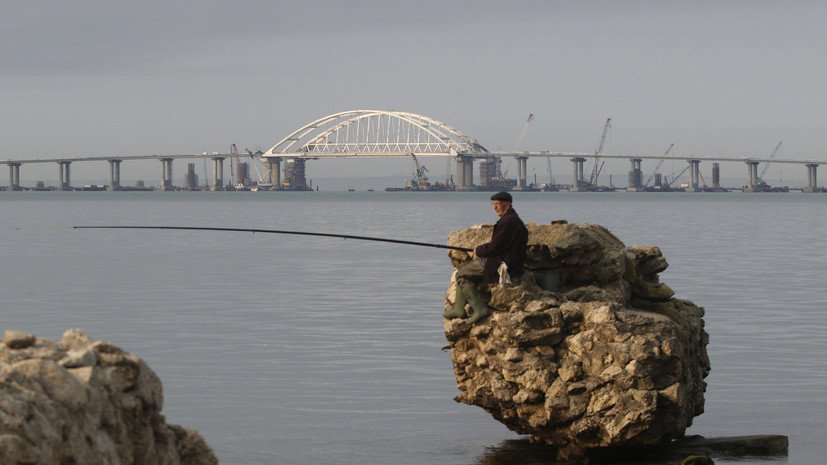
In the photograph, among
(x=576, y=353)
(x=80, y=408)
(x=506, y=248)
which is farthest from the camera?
(x=506, y=248)

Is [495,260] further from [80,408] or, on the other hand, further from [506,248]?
[80,408]

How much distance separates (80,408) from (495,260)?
561cm

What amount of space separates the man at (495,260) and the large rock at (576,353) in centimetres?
12

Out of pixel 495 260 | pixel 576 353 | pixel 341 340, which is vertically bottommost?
pixel 341 340

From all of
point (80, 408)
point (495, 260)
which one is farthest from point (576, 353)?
point (80, 408)

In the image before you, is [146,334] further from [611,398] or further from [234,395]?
[611,398]

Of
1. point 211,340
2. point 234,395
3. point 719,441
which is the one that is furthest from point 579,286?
point 211,340

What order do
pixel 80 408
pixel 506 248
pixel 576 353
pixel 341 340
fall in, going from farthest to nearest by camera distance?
1. pixel 341 340
2. pixel 506 248
3. pixel 576 353
4. pixel 80 408

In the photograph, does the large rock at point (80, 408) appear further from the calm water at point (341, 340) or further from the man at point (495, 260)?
the calm water at point (341, 340)

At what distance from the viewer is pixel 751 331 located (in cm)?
2098

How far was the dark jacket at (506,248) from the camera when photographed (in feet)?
36.1

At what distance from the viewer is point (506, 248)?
11.1 metres

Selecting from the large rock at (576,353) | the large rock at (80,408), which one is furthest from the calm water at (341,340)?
the large rock at (80,408)

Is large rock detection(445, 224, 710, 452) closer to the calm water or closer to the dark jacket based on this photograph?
the dark jacket
